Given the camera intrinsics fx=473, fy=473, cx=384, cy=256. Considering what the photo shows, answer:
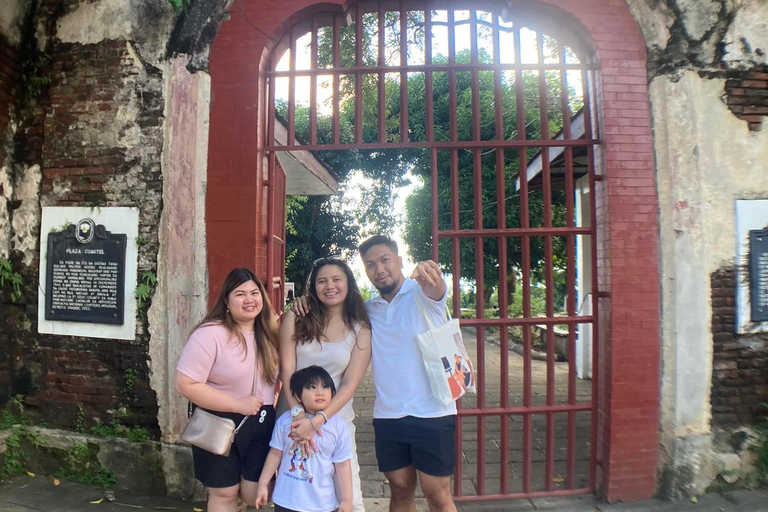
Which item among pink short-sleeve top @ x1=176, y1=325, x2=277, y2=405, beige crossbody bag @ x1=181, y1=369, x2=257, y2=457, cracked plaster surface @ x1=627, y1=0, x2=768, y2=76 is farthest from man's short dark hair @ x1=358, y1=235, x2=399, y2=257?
cracked plaster surface @ x1=627, y1=0, x2=768, y2=76

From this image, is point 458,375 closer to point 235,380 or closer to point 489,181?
point 235,380

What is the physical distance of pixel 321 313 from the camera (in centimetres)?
242

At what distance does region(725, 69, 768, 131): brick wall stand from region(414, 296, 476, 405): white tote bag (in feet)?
9.13

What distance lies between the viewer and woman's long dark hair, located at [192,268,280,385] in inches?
94.7

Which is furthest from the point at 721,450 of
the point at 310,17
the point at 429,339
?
the point at 310,17

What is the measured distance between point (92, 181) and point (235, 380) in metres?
2.24

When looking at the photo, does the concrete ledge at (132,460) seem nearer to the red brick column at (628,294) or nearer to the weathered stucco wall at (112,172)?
the weathered stucco wall at (112,172)

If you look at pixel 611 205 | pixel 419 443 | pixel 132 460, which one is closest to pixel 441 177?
pixel 611 205

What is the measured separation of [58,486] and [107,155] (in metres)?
2.45

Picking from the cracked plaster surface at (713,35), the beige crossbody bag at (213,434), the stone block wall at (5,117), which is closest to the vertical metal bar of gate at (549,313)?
the cracked plaster surface at (713,35)

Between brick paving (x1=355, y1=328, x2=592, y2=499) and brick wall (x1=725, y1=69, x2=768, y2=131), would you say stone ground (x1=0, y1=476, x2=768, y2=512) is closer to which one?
brick paving (x1=355, y1=328, x2=592, y2=499)

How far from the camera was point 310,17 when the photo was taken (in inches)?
146

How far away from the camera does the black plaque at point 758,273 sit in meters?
3.36

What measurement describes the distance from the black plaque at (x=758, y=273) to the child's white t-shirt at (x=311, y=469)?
3.06 m
